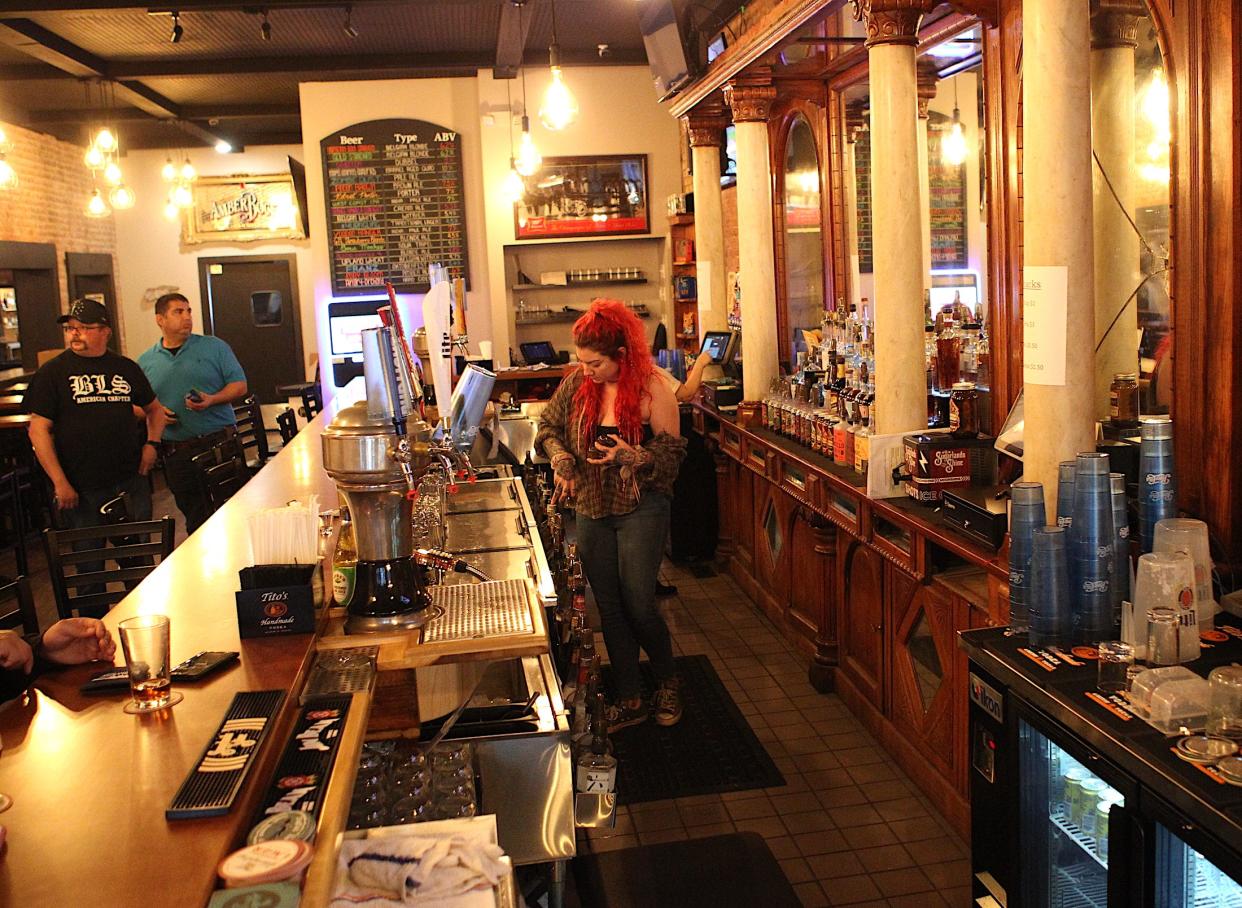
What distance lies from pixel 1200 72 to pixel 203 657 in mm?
2667

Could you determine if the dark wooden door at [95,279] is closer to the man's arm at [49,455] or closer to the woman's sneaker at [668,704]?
the man's arm at [49,455]

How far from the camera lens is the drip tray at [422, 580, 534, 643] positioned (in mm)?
2268

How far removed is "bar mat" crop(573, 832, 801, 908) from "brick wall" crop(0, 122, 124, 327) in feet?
33.8

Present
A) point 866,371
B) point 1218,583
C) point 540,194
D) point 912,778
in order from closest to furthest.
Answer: point 1218,583 → point 912,778 → point 866,371 → point 540,194

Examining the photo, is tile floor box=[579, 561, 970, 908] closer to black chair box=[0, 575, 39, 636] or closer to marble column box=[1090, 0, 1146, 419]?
marble column box=[1090, 0, 1146, 419]

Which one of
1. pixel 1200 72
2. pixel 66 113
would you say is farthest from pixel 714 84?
pixel 66 113

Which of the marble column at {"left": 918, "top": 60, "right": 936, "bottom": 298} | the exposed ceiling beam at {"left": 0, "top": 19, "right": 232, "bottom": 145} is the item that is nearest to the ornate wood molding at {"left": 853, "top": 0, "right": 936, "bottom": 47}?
the marble column at {"left": 918, "top": 60, "right": 936, "bottom": 298}

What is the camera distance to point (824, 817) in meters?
3.82

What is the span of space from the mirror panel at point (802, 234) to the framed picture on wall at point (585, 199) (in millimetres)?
3866

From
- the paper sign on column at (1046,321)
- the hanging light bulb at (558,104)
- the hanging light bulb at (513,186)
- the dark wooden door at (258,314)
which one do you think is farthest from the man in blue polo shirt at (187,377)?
the dark wooden door at (258,314)

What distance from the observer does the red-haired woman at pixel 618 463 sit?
4273 millimetres

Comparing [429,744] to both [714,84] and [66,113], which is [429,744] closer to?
[714,84]

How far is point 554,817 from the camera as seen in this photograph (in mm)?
2291

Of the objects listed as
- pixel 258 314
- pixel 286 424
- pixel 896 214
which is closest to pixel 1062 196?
pixel 896 214
